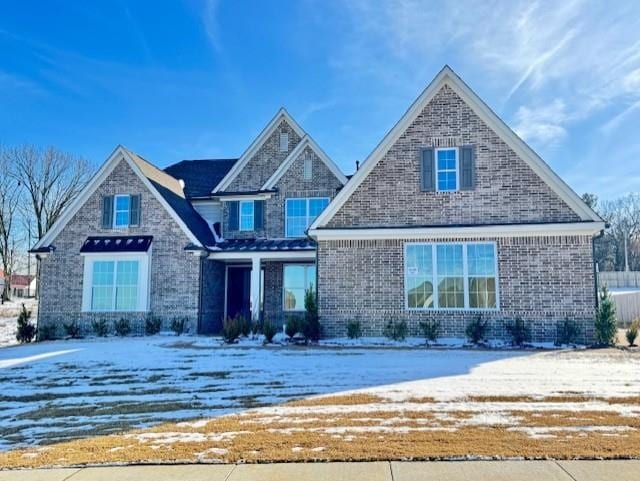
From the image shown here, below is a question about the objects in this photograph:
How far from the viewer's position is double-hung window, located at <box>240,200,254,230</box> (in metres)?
19.5

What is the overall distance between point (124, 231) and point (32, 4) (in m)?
7.54

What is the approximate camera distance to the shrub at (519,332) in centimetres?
1307

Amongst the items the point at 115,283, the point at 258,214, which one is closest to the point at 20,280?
the point at 115,283

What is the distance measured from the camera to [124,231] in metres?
18.0

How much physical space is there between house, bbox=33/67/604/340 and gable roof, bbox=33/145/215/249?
6 centimetres

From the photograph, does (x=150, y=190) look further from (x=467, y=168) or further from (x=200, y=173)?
(x=467, y=168)

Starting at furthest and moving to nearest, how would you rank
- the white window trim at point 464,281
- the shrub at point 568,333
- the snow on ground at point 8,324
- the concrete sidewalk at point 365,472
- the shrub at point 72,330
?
the snow on ground at point 8,324 → the shrub at point 72,330 → the white window trim at point 464,281 → the shrub at point 568,333 → the concrete sidewalk at point 365,472

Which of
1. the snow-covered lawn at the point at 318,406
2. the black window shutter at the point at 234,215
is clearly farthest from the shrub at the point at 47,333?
the black window shutter at the point at 234,215

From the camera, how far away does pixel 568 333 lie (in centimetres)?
1298

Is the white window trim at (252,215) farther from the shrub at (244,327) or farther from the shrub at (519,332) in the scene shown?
the shrub at (519,332)

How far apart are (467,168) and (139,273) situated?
11354 millimetres

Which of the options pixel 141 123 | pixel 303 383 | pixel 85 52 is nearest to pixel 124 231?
pixel 141 123

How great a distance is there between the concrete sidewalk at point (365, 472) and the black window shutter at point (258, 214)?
1487 centimetres

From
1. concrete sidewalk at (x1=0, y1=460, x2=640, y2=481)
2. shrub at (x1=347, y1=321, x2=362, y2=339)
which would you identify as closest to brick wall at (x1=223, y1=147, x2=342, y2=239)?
shrub at (x1=347, y1=321, x2=362, y2=339)
